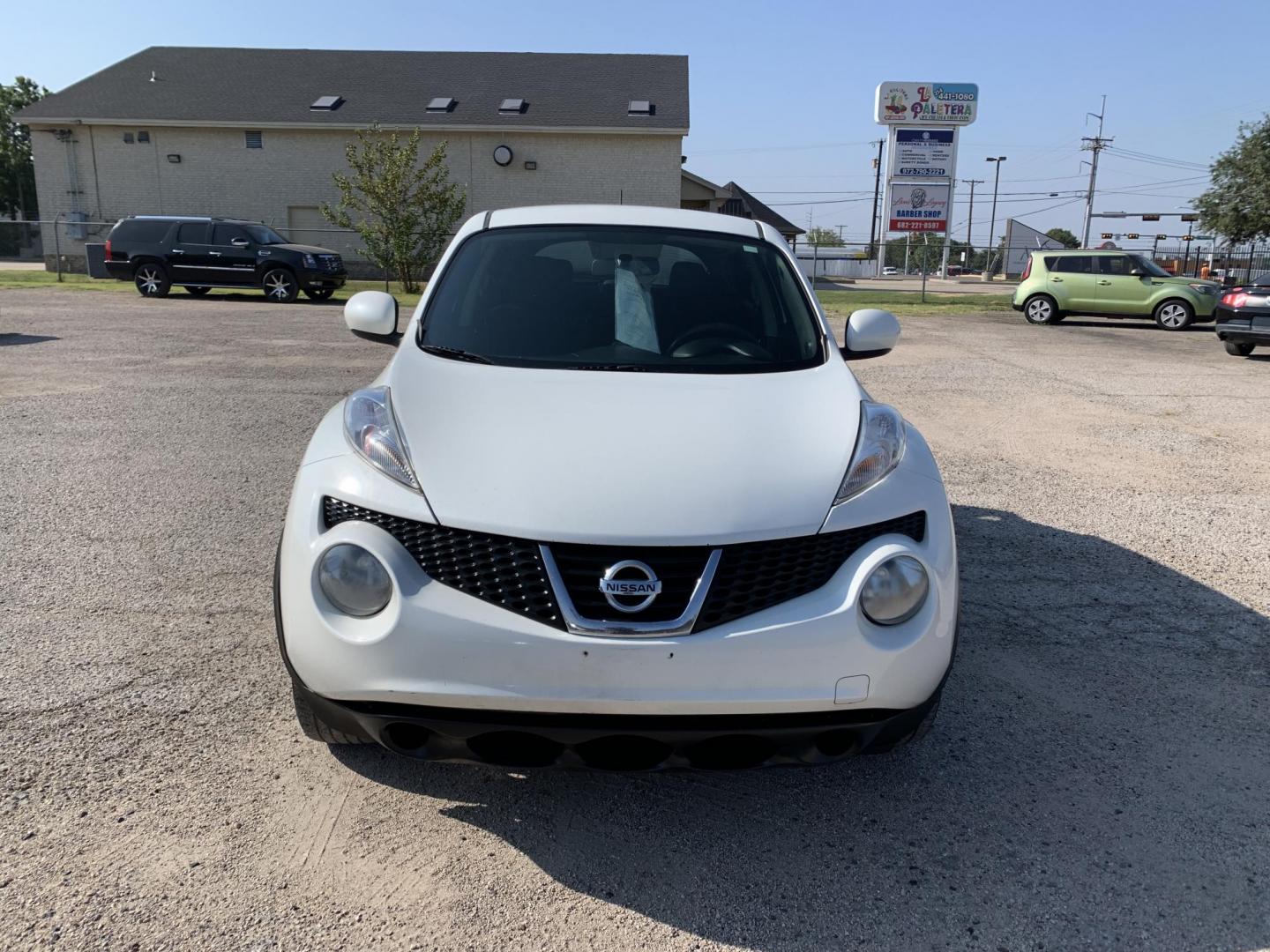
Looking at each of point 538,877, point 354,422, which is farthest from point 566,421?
point 538,877

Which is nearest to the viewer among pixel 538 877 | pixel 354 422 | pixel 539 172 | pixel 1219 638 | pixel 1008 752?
pixel 538 877

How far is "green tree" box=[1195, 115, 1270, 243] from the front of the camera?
27.9 metres

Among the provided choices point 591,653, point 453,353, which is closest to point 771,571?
point 591,653

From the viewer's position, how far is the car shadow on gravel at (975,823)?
2.31 meters

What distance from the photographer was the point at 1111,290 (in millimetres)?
20844

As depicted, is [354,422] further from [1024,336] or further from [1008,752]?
[1024,336]

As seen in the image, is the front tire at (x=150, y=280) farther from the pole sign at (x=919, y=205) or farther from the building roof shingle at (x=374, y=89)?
the pole sign at (x=919, y=205)

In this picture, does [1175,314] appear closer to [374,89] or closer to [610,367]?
[610,367]

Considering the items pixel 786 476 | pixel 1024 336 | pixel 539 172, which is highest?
pixel 539 172

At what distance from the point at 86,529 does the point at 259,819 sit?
3.07 metres

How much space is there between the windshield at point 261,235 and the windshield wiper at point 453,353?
66.1ft

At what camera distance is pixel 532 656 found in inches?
88.2

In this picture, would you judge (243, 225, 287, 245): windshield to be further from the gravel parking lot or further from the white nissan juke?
the white nissan juke

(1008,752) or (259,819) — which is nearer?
(259,819)
